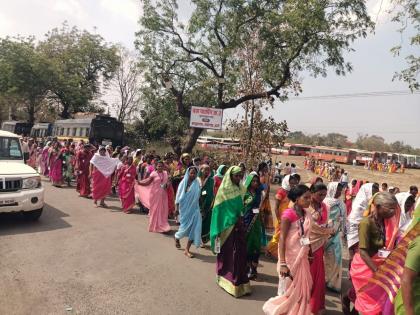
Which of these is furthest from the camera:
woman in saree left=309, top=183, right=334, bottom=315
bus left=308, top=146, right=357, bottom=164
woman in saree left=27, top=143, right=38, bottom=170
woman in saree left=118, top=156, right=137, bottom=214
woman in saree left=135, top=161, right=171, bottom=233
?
bus left=308, top=146, right=357, bottom=164

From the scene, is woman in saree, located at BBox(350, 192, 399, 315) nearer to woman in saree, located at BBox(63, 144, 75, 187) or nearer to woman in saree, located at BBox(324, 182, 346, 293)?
woman in saree, located at BBox(324, 182, 346, 293)

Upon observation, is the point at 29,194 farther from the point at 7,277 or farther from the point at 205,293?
the point at 205,293

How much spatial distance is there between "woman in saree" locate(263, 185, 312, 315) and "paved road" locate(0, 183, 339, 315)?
0.82 m

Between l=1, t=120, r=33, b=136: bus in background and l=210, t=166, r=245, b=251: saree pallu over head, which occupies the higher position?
l=1, t=120, r=33, b=136: bus in background

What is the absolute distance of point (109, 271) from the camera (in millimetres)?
6027

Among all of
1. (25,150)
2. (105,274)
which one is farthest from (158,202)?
(25,150)

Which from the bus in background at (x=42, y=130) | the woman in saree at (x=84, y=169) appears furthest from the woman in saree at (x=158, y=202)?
the bus in background at (x=42, y=130)

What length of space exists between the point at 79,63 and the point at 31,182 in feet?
109

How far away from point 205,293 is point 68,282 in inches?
76.3

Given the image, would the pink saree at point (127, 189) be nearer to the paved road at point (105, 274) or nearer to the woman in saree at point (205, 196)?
the paved road at point (105, 274)

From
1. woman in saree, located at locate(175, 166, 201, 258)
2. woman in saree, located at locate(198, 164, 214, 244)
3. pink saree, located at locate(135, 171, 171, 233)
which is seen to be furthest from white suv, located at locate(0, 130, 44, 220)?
woman in saree, located at locate(198, 164, 214, 244)

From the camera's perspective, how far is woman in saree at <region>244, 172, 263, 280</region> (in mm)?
6082

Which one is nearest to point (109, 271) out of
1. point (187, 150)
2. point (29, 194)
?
point (29, 194)

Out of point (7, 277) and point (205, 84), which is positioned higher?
point (205, 84)
